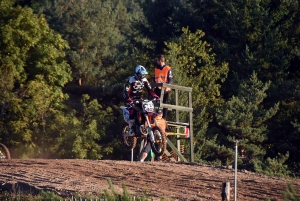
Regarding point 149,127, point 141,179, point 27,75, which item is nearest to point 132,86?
point 149,127

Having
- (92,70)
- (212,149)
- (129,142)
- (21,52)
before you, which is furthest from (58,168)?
(92,70)

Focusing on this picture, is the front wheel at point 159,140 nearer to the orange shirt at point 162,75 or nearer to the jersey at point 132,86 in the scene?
the jersey at point 132,86

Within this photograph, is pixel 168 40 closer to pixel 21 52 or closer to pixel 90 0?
pixel 21 52

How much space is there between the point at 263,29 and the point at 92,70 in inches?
498

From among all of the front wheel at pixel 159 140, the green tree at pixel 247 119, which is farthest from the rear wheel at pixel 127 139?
the green tree at pixel 247 119

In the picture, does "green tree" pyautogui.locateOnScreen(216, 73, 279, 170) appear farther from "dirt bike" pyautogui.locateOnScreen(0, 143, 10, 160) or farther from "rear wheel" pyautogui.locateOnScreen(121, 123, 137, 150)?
"rear wheel" pyautogui.locateOnScreen(121, 123, 137, 150)

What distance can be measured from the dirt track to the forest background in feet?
66.6

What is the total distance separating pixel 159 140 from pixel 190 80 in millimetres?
23988

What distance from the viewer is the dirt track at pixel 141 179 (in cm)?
1444

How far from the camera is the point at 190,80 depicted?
135 ft

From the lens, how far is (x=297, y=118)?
41656 mm

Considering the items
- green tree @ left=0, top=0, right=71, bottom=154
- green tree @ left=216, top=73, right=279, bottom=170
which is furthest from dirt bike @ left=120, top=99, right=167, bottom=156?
green tree @ left=0, top=0, right=71, bottom=154

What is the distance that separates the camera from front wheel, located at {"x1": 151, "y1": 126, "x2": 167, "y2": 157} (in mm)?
17359

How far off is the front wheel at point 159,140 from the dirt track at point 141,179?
0.32 meters
